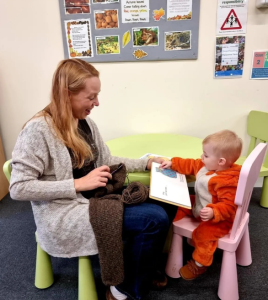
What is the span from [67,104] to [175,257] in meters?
0.91

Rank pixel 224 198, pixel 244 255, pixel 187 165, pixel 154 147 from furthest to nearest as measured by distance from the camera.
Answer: pixel 154 147, pixel 244 255, pixel 187 165, pixel 224 198

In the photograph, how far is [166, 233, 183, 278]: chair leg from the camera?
1255 millimetres

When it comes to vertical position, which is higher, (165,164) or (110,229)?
(165,164)

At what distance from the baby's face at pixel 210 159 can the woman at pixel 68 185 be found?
31 centimetres

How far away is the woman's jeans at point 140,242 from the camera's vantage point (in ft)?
3.35

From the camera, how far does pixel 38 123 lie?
995mm

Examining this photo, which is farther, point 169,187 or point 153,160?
point 153,160

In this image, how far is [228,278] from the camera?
45.6 inches

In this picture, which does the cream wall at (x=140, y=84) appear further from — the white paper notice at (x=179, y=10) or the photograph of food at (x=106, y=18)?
the photograph of food at (x=106, y=18)

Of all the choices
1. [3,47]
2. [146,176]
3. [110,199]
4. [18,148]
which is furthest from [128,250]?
[3,47]

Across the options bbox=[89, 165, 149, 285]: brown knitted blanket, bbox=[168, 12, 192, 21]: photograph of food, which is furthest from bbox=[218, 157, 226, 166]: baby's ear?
bbox=[168, 12, 192, 21]: photograph of food

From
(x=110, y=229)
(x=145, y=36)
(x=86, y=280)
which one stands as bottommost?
(x=86, y=280)

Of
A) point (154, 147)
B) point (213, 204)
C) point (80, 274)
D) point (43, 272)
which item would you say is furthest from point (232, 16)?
point (43, 272)

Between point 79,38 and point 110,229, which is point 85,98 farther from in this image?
point 79,38
